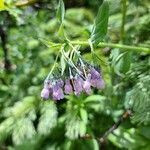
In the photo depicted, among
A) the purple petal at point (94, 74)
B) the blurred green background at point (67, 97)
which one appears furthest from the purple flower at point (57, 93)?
the blurred green background at point (67, 97)

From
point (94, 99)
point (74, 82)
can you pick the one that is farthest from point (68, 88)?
point (94, 99)

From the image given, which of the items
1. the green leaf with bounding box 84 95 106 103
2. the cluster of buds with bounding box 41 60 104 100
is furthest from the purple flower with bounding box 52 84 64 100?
the green leaf with bounding box 84 95 106 103

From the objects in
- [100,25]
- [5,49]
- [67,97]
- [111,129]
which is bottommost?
[111,129]

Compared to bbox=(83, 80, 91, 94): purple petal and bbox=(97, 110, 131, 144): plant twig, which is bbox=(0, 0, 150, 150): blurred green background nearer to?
bbox=(97, 110, 131, 144): plant twig

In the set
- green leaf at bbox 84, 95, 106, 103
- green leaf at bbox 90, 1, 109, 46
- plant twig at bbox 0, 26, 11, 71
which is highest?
green leaf at bbox 90, 1, 109, 46

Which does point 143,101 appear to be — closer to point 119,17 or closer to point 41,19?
point 119,17

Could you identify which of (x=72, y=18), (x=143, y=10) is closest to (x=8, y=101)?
(x=72, y=18)

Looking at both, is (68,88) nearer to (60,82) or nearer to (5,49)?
(60,82)
